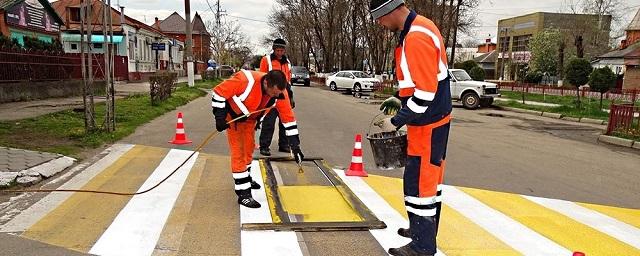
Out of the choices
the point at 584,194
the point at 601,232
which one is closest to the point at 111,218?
the point at 601,232

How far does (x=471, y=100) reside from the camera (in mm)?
23281

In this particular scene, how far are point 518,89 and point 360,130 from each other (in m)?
28.5

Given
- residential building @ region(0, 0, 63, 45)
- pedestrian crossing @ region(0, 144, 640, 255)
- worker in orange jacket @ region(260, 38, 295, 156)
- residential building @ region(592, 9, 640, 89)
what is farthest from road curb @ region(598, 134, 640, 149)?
residential building @ region(592, 9, 640, 89)

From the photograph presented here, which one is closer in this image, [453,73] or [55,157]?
[55,157]

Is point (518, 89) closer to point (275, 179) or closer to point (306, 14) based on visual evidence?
point (306, 14)

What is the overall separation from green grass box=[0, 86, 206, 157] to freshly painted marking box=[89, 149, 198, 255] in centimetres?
271

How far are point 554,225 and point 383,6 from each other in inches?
128

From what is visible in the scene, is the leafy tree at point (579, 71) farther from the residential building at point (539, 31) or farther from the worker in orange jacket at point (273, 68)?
the residential building at point (539, 31)

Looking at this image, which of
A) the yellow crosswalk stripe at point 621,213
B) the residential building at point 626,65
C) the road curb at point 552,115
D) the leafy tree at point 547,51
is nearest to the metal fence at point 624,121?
the road curb at point 552,115

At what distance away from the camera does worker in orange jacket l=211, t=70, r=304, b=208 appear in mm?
5281

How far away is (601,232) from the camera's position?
5.26 metres

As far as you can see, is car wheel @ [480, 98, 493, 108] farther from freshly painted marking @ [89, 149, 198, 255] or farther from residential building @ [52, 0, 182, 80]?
residential building @ [52, 0, 182, 80]

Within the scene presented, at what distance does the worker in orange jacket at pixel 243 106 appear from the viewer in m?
5.28

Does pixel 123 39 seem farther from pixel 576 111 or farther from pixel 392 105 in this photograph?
pixel 392 105
